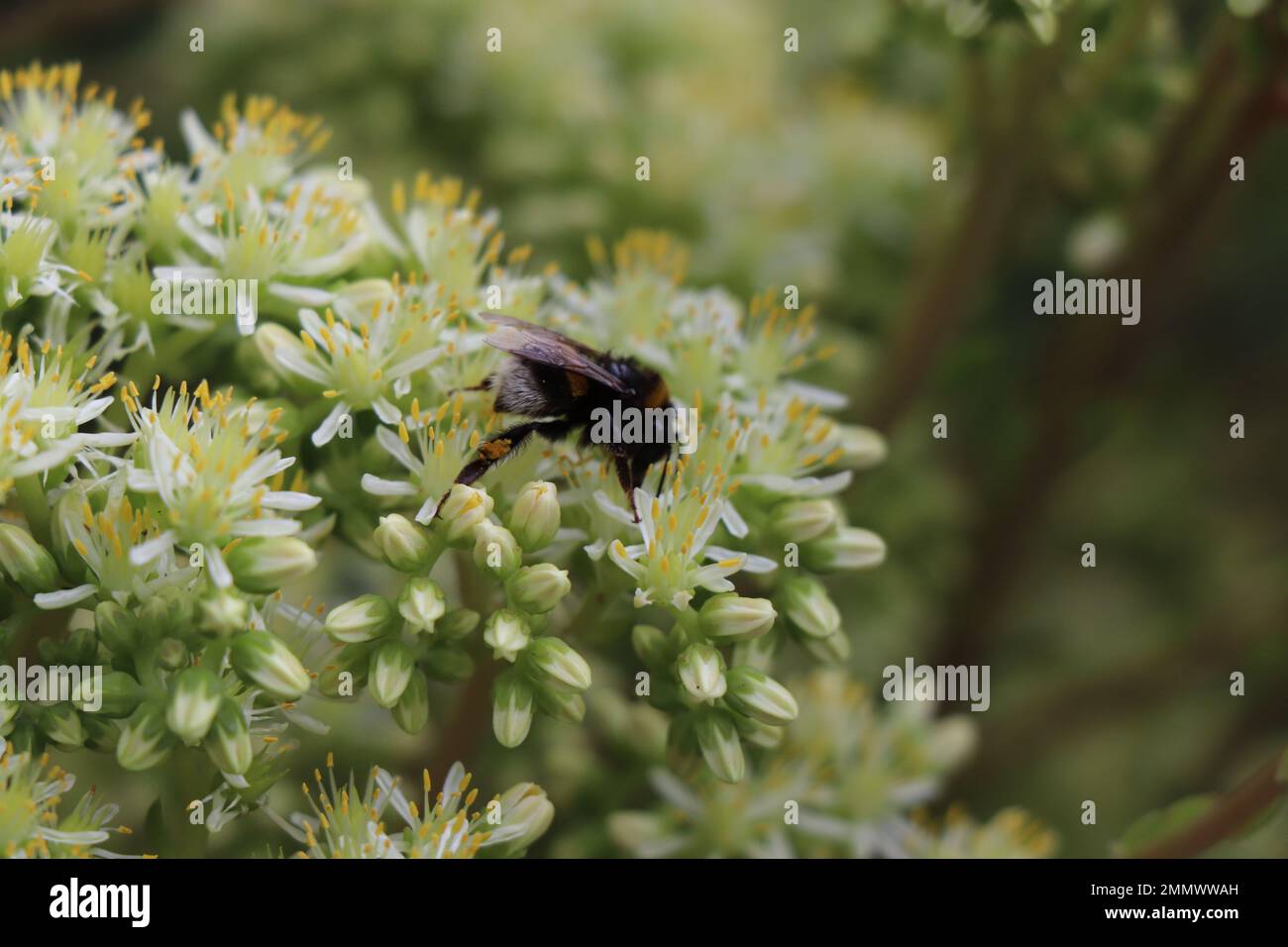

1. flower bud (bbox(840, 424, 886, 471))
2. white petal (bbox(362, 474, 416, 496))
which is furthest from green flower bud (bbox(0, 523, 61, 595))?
flower bud (bbox(840, 424, 886, 471))

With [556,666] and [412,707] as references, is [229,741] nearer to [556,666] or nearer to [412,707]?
[412,707]

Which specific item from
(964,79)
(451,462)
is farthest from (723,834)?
(964,79)

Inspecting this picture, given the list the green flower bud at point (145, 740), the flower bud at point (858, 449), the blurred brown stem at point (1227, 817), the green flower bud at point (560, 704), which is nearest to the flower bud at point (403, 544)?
the green flower bud at point (560, 704)

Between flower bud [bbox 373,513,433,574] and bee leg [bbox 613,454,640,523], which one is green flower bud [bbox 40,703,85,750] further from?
bee leg [bbox 613,454,640,523]

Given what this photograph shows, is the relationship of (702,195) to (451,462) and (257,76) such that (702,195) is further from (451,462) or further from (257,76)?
(451,462)

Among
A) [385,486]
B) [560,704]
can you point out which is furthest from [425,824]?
[385,486]

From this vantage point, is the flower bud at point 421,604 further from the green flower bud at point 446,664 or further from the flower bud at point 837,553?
the flower bud at point 837,553
